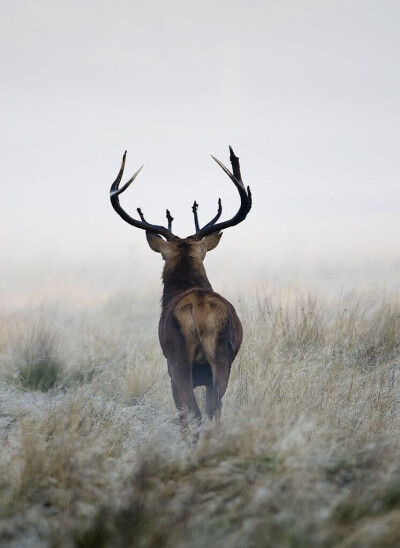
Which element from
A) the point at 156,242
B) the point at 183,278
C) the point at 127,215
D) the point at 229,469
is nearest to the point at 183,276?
the point at 183,278

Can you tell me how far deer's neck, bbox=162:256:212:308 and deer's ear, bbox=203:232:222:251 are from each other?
0.24 m

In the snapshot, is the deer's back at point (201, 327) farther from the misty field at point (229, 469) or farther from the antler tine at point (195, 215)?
the antler tine at point (195, 215)

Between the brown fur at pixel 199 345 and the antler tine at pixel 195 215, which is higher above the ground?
the antler tine at pixel 195 215

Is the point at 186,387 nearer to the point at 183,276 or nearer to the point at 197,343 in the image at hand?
the point at 197,343

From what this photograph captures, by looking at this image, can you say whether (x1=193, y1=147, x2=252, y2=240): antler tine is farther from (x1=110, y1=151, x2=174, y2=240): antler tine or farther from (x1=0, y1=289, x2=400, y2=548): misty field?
(x1=0, y1=289, x2=400, y2=548): misty field

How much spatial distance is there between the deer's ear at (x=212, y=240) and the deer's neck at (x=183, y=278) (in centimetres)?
24

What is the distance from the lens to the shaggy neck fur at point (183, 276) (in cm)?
603

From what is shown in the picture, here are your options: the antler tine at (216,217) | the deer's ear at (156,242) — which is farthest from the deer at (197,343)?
the antler tine at (216,217)

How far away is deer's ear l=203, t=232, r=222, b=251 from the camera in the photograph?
633 centimetres

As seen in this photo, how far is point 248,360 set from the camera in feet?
23.8

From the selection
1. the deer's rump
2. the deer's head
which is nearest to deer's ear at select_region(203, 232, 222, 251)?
the deer's head

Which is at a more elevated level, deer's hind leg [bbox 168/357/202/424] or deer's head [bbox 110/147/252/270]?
deer's head [bbox 110/147/252/270]

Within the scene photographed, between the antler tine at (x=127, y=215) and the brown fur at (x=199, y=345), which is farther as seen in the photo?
the antler tine at (x=127, y=215)

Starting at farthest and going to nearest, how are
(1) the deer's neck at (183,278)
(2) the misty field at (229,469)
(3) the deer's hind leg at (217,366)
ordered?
(1) the deer's neck at (183,278) → (3) the deer's hind leg at (217,366) → (2) the misty field at (229,469)
